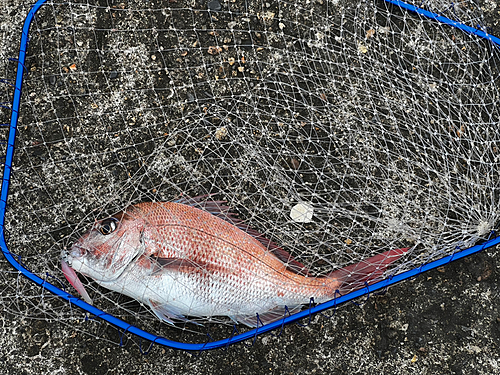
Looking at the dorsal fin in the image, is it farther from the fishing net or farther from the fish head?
the fish head

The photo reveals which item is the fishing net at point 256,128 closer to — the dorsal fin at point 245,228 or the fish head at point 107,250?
the dorsal fin at point 245,228

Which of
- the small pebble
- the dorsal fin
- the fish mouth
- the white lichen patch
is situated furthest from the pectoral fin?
the small pebble

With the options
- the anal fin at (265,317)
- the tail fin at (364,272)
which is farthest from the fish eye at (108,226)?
the tail fin at (364,272)

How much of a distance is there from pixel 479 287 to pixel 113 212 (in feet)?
8.11

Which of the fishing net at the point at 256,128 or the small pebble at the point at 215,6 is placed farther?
the small pebble at the point at 215,6

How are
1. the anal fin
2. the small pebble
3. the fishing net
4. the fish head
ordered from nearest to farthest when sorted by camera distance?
the fish head < the anal fin < the fishing net < the small pebble

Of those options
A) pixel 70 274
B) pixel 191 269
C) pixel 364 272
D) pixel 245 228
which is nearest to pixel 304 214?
pixel 245 228

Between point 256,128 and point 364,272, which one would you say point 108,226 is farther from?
point 364,272

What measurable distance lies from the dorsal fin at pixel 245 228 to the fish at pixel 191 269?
40 mm

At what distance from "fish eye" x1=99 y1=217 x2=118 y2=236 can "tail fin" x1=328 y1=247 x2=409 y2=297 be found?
53.0 inches

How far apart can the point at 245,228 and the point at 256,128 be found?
2.26 feet

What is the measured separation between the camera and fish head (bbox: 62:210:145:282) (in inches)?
92.8

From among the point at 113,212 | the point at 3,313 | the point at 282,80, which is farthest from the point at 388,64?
the point at 3,313

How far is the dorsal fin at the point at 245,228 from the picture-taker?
2539 mm
